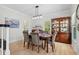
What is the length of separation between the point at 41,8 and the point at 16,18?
51cm

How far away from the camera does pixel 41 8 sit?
219 cm

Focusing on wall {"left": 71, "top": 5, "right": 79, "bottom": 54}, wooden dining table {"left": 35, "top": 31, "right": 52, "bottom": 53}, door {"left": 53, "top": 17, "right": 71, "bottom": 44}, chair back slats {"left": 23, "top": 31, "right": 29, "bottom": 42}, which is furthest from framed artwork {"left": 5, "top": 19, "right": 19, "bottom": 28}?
wall {"left": 71, "top": 5, "right": 79, "bottom": 54}

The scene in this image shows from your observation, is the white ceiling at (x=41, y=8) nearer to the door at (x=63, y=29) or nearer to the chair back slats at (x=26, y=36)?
the door at (x=63, y=29)

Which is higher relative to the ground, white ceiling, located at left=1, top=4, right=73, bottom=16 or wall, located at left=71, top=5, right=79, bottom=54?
white ceiling, located at left=1, top=4, right=73, bottom=16

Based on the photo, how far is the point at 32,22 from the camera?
2.15 m

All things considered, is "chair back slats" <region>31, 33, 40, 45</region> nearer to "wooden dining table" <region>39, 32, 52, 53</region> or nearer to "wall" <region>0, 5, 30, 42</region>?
"wooden dining table" <region>39, 32, 52, 53</region>

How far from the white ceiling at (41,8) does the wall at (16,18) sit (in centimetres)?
8

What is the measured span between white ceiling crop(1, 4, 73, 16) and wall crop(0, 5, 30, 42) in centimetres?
8

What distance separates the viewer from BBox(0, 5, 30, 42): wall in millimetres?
2113

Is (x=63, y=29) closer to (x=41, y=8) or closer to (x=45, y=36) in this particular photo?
(x=45, y=36)
